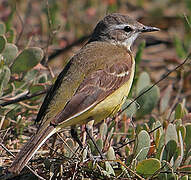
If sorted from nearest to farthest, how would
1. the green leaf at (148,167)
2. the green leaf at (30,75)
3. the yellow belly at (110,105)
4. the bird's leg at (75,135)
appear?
the green leaf at (148,167) → the yellow belly at (110,105) → the bird's leg at (75,135) → the green leaf at (30,75)

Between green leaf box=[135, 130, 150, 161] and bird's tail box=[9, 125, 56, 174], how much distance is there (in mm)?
798

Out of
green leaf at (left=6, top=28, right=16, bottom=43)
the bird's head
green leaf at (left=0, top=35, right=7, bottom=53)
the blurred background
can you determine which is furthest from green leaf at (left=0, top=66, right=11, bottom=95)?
the bird's head

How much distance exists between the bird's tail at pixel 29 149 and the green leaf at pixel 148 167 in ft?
2.85

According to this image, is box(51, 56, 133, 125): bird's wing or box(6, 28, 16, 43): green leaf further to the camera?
box(6, 28, 16, 43): green leaf

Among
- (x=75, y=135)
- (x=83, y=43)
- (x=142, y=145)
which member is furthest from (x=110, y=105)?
(x=83, y=43)

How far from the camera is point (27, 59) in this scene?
6156 mm

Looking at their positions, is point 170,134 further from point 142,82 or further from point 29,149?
point 142,82

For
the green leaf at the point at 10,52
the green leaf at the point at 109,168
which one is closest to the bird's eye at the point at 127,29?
the green leaf at the point at 10,52

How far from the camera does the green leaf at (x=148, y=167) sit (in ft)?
15.0

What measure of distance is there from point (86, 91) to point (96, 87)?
6.7 inches

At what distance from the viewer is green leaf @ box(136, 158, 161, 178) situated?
15.0 feet

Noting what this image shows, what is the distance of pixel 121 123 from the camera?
20.7 feet

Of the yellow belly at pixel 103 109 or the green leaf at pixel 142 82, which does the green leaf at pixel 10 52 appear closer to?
the yellow belly at pixel 103 109

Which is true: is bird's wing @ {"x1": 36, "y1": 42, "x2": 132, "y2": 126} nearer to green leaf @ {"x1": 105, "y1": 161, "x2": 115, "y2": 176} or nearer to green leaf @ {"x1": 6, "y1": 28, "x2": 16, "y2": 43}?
green leaf @ {"x1": 105, "y1": 161, "x2": 115, "y2": 176}
